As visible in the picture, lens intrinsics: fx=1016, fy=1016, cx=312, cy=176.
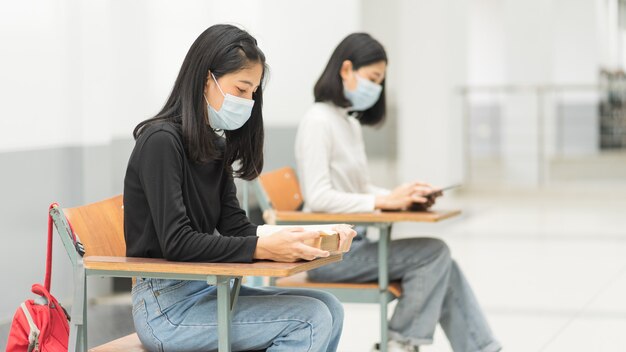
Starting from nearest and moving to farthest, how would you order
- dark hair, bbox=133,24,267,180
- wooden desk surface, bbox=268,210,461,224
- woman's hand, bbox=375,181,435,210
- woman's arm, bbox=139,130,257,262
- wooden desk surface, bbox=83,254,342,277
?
wooden desk surface, bbox=83,254,342,277, woman's arm, bbox=139,130,257,262, dark hair, bbox=133,24,267,180, wooden desk surface, bbox=268,210,461,224, woman's hand, bbox=375,181,435,210

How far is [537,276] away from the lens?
597 centimetres

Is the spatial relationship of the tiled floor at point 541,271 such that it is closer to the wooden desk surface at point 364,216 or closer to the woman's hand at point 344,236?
the wooden desk surface at point 364,216

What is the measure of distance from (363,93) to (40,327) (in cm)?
187

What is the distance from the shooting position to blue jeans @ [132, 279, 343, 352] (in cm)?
247

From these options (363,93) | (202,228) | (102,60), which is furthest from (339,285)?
(102,60)

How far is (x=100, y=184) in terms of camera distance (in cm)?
478

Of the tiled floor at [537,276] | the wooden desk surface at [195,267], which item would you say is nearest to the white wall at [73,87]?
the tiled floor at [537,276]

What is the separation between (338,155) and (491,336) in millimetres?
893

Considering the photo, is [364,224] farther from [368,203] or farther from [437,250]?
[437,250]

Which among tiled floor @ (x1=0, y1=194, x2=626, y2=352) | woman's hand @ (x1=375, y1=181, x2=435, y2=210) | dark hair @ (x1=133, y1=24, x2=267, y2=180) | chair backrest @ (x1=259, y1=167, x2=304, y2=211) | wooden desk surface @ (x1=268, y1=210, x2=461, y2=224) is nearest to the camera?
dark hair @ (x1=133, y1=24, x2=267, y2=180)

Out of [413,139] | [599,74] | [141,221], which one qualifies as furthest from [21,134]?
[599,74]

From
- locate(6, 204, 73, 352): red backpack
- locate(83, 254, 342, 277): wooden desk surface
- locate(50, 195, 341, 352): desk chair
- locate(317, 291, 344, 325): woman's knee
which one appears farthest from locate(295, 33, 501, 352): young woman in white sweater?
locate(6, 204, 73, 352): red backpack

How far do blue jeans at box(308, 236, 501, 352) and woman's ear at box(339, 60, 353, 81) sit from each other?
655 mm

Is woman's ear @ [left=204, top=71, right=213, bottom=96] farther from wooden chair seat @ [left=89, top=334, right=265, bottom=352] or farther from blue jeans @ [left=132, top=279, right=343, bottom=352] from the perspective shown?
wooden chair seat @ [left=89, top=334, right=265, bottom=352]
